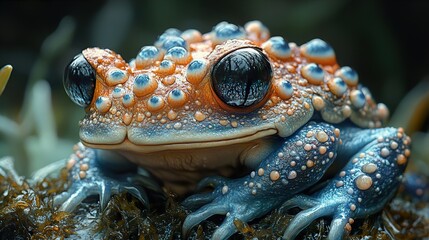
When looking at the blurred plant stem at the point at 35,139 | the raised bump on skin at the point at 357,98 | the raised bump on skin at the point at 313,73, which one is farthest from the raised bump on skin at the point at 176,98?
the blurred plant stem at the point at 35,139

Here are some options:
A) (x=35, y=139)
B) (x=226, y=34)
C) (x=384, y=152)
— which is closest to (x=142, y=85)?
(x=226, y=34)

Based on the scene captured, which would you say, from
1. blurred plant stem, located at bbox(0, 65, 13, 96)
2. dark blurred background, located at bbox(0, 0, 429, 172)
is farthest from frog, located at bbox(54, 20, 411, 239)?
dark blurred background, located at bbox(0, 0, 429, 172)

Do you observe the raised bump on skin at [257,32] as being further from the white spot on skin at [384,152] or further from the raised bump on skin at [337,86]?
the white spot on skin at [384,152]

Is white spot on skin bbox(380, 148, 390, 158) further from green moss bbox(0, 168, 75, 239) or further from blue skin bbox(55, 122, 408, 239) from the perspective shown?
green moss bbox(0, 168, 75, 239)

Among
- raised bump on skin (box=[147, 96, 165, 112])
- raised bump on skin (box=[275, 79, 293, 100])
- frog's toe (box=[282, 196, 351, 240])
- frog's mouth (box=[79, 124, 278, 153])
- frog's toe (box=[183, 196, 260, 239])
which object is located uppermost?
raised bump on skin (box=[147, 96, 165, 112])

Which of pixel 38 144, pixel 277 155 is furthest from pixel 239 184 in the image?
pixel 38 144

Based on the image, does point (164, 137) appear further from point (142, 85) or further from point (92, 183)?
point (92, 183)
